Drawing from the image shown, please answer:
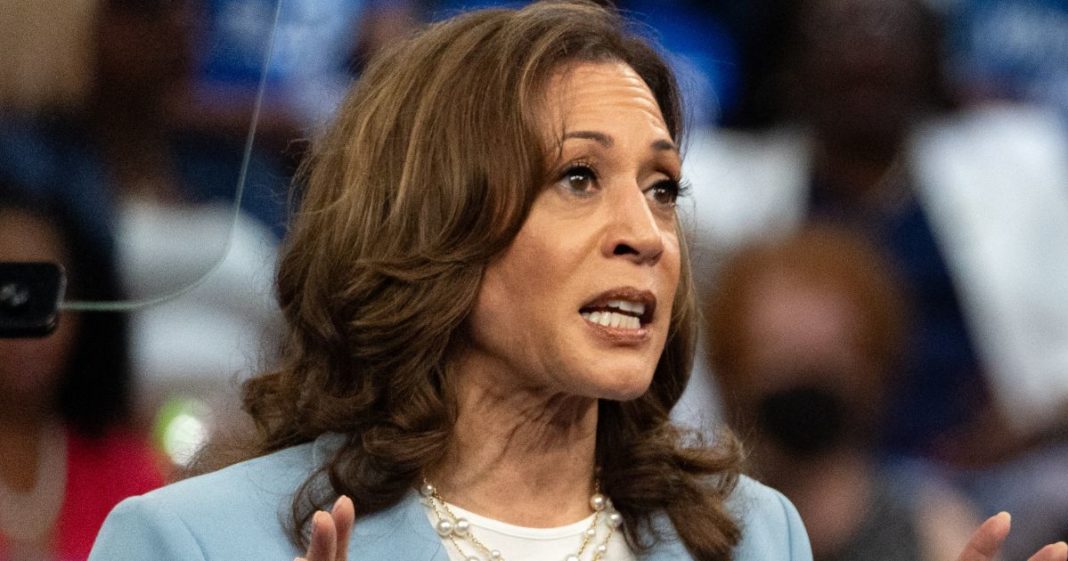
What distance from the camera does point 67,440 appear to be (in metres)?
2.90

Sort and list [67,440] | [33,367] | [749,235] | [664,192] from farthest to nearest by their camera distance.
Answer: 1. [749,235]
2. [67,440]
3. [33,367]
4. [664,192]

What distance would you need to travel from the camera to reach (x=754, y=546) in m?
2.35

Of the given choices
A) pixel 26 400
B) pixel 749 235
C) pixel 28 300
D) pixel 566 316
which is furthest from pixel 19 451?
pixel 749 235

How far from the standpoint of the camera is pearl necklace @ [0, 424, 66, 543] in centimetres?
277

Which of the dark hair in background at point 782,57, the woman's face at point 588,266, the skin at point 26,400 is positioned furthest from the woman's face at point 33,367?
the dark hair in background at point 782,57

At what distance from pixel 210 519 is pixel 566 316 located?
48cm

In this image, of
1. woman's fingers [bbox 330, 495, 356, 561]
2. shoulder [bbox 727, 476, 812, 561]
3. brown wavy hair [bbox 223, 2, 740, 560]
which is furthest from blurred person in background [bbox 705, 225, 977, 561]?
woman's fingers [bbox 330, 495, 356, 561]

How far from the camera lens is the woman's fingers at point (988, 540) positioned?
199 centimetres

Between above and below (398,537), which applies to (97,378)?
below

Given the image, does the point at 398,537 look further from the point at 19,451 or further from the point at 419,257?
the point at 19,451

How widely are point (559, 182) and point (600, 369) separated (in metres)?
0.24

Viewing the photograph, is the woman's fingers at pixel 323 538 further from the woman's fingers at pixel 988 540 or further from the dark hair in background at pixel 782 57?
the dark hair in background at pixel 782 57

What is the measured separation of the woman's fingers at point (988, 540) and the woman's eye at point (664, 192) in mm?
583

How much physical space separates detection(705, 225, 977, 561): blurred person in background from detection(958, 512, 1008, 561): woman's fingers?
1.00 metres
